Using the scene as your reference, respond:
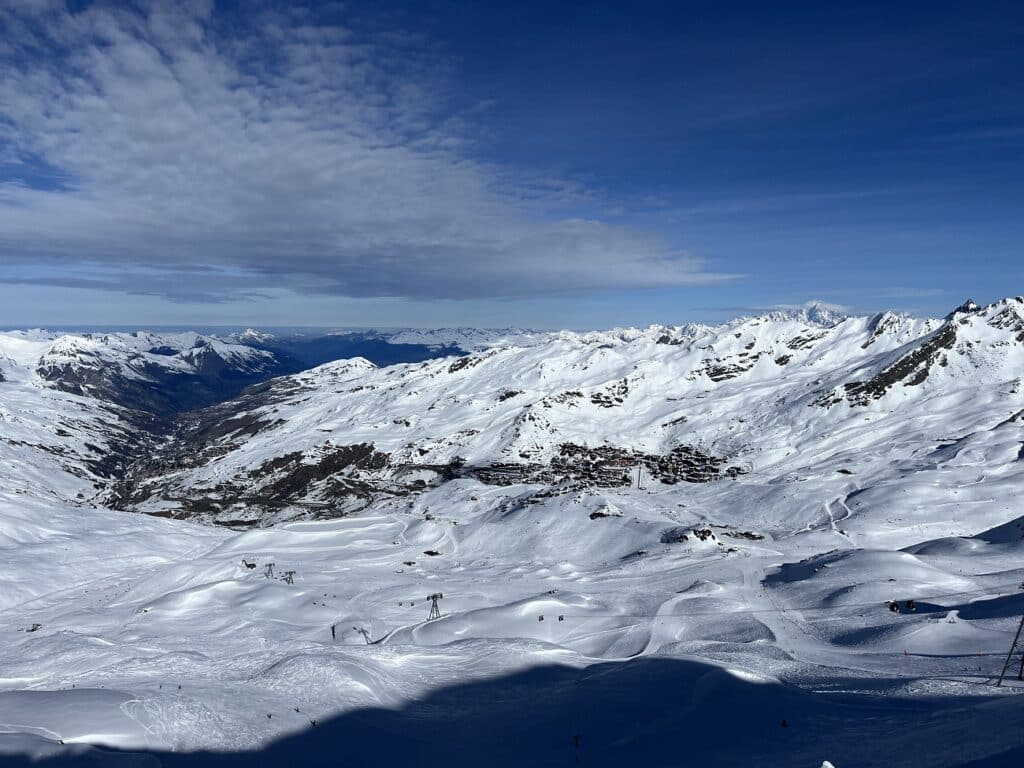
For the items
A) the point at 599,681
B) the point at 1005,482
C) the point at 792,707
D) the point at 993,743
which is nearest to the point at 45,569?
the point at 599,681

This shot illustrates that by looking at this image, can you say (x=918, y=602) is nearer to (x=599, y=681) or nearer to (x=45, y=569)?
(x=599, y=681)

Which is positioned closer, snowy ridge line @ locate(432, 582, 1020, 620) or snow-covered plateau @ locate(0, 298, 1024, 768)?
snow-covered plateau @ locate(0, 298, 1024, 768)

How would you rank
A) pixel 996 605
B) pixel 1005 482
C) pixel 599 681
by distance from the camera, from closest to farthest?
pixel 599 681 < pixel 996 605 < pixel 1005 482

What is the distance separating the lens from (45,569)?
64.8 m

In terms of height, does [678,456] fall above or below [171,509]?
above

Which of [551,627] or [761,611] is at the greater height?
Result: [761,611]

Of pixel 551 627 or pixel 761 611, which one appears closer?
pixel 551 627

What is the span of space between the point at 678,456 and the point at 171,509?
158610 mm

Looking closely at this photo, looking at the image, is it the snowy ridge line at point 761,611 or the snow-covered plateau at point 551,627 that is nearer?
the snow-covered plateau at point 551,627

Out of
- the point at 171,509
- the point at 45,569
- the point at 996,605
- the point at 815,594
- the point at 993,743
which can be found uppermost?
the point at 993,743

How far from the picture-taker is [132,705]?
18.9m

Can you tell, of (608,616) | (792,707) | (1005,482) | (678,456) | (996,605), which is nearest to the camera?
(792,707)

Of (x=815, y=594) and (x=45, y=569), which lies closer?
(x=815, y=594)

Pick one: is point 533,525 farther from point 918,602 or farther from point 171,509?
point 171,509
